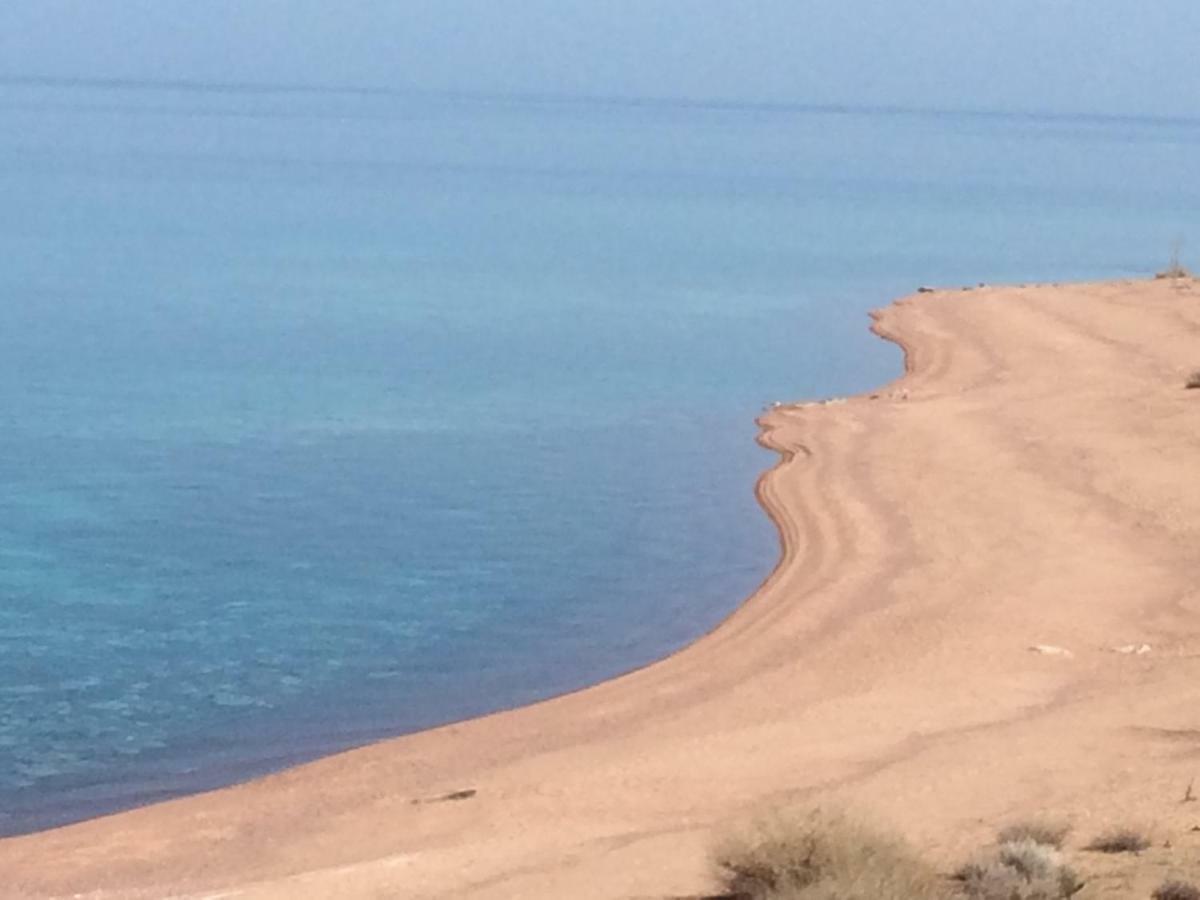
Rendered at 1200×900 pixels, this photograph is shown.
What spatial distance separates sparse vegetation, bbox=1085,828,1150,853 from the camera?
30.0ft

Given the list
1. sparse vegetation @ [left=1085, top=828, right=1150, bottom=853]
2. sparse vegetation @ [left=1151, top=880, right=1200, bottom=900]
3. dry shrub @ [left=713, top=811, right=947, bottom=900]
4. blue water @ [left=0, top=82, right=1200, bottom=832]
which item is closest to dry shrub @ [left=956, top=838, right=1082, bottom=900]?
dry shrub @ [left=713, top=811, right=947, bottom=900]

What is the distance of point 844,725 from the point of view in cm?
1334

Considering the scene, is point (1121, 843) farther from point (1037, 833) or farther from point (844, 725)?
point (844, 725)

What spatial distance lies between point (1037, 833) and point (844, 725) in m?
4.20

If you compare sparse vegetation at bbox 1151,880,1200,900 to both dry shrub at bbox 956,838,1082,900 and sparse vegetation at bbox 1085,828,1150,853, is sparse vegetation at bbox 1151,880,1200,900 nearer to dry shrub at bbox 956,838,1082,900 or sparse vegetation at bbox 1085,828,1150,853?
dry shrub at bbox 956,838,1082,900

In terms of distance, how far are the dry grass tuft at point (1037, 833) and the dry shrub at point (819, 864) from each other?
0.50 meters

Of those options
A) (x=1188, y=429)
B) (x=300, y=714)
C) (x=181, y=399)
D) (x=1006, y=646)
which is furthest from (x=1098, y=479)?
(x=181, y=399)

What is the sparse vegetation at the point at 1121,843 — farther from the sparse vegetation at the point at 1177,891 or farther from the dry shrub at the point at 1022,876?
the sparse vegetation at the point at 1177,891

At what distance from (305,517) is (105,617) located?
4.19 metres

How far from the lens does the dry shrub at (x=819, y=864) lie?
8156mm

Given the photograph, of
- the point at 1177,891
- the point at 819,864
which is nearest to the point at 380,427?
the point at 819,864

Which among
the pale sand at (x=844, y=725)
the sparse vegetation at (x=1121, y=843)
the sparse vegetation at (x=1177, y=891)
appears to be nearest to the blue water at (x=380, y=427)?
the pale sand at (x=844, y=725)

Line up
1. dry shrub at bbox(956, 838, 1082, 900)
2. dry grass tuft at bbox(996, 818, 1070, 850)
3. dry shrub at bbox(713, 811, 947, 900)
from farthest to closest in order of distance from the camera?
dry grass tuft at bbox(996, 818, 1070, 850) → dry shrub at bbox(956, 838, 1082, 900) → dry shrub at bbox(713, 811, 947, 900)

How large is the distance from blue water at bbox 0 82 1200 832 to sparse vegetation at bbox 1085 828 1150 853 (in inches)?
271
